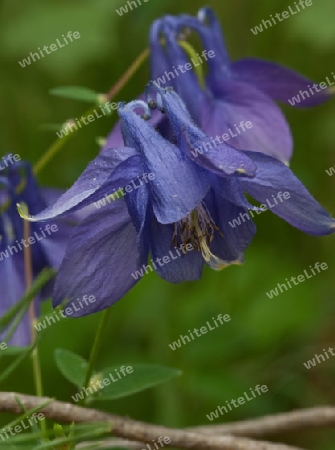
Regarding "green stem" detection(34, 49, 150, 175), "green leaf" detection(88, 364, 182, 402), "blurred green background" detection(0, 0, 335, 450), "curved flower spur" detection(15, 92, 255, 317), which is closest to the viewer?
"curved flower spur" detection(15, 92, 255, 317)

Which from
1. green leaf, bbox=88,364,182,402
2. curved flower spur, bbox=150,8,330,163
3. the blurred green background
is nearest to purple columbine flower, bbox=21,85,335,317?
green leaf, bbox=88,364,182,402

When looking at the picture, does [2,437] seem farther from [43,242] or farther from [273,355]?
[273,355]

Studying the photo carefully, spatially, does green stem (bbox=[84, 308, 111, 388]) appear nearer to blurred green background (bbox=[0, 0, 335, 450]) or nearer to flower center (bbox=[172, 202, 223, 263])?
flower center (bbox=[172, 202, 223, 263])

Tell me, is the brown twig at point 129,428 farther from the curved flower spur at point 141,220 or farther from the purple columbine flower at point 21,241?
the purple columbine flower at point 21,241

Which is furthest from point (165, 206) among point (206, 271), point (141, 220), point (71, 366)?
point (206, 271)

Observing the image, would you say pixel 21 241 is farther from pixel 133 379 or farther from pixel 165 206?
pixel 165 206

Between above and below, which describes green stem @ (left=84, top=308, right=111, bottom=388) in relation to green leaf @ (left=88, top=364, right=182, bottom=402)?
above

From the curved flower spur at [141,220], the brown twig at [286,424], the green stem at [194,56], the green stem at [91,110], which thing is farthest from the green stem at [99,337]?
the green stem at [194,56]
